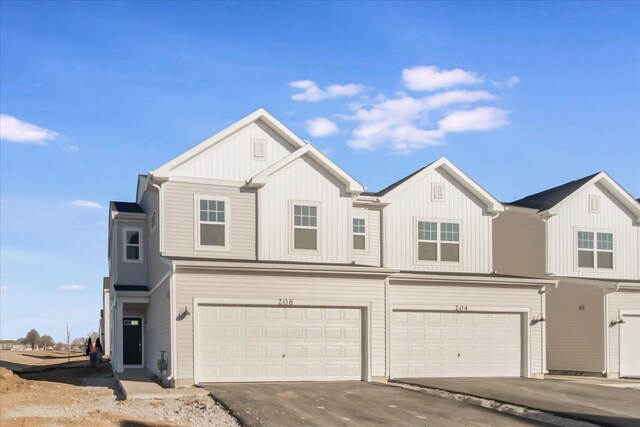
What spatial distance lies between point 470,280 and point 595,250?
8507 mm

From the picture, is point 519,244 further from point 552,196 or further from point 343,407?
point 343,407

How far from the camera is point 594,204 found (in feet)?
99.8

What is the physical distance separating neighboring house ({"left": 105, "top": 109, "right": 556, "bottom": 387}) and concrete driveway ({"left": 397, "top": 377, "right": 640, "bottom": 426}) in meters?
1.76

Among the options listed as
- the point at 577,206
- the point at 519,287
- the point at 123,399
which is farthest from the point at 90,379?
the point at 577,206

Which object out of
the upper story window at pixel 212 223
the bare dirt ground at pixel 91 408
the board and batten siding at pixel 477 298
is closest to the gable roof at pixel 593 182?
the board and batten siding at pixel 477 298

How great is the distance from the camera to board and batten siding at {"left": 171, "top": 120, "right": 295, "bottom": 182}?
23.6 meters

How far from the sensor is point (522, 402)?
1823 centimetres

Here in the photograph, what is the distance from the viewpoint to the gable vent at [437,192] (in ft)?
90.4

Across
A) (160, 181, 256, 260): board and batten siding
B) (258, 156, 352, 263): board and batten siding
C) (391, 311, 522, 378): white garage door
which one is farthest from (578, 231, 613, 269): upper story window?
(160, 181, 256, 260): board and batten siding

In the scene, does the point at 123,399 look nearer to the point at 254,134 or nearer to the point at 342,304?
the point at 342,304

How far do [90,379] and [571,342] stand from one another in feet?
58.3

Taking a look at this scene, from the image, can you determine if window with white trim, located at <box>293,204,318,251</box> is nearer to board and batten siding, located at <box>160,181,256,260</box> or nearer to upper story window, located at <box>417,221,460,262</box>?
board and batten siding, located at <box>160,181,256,260</box>

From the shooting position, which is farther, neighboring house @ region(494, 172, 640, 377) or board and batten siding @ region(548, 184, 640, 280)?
board and batten siding @ region(548, 184, 640, 280)

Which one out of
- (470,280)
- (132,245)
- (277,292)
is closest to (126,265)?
(132,245)
